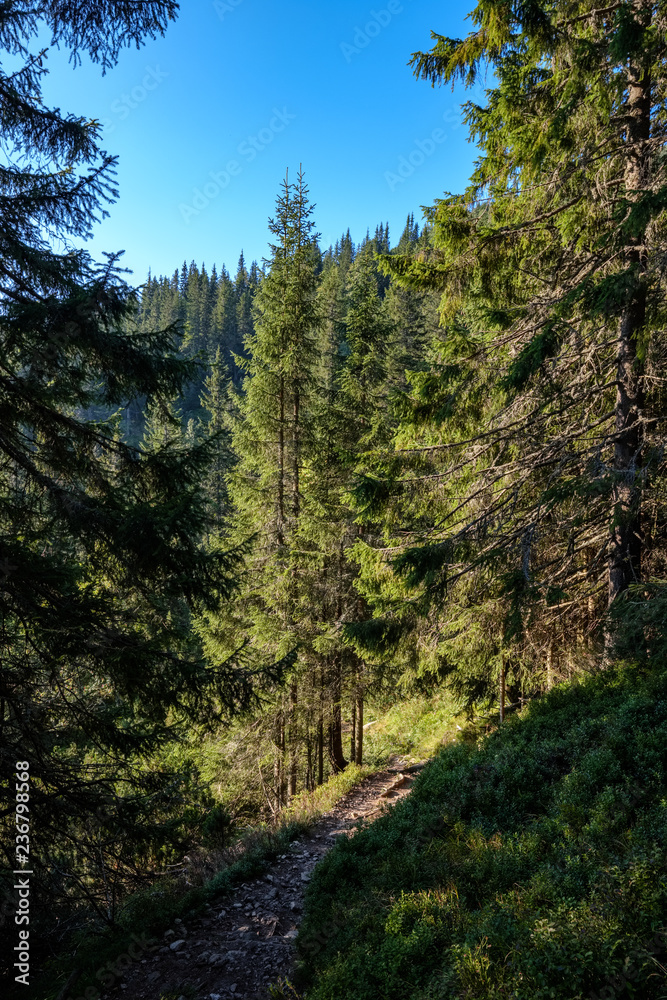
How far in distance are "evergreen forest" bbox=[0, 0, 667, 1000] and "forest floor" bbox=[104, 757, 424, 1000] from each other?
0.41 meters

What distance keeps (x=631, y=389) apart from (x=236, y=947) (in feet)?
30.3

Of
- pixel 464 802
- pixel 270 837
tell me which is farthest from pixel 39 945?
pixel 464 802

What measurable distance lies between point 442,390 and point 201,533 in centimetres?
459

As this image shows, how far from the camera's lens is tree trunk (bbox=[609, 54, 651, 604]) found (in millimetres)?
6064

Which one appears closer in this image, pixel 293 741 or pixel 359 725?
pixel 293 741

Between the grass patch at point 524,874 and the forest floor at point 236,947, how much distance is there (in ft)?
1.47

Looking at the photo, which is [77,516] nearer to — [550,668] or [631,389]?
[631,389]

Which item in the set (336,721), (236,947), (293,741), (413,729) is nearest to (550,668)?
(236,947)

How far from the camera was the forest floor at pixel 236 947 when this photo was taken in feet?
17.6

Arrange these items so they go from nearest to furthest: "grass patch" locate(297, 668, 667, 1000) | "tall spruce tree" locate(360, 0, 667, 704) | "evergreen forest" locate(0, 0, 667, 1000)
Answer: "grass patch" locate(297, 668, 667, 1000)
"evergreen forest" locate(0, 0, 667, 1000)
"tall spruce tree" locate(360, 0, 667, 704)

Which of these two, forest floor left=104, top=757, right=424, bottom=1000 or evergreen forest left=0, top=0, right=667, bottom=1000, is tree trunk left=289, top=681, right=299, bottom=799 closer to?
evergreen forest left=0, top=0, right=667, bottom=1000

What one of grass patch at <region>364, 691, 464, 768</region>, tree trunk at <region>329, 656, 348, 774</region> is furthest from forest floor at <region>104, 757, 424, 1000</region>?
grass patch at <region>364, 691, 464, 768</region>

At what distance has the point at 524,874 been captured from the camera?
472cm

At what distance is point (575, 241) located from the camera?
23.9 ft
